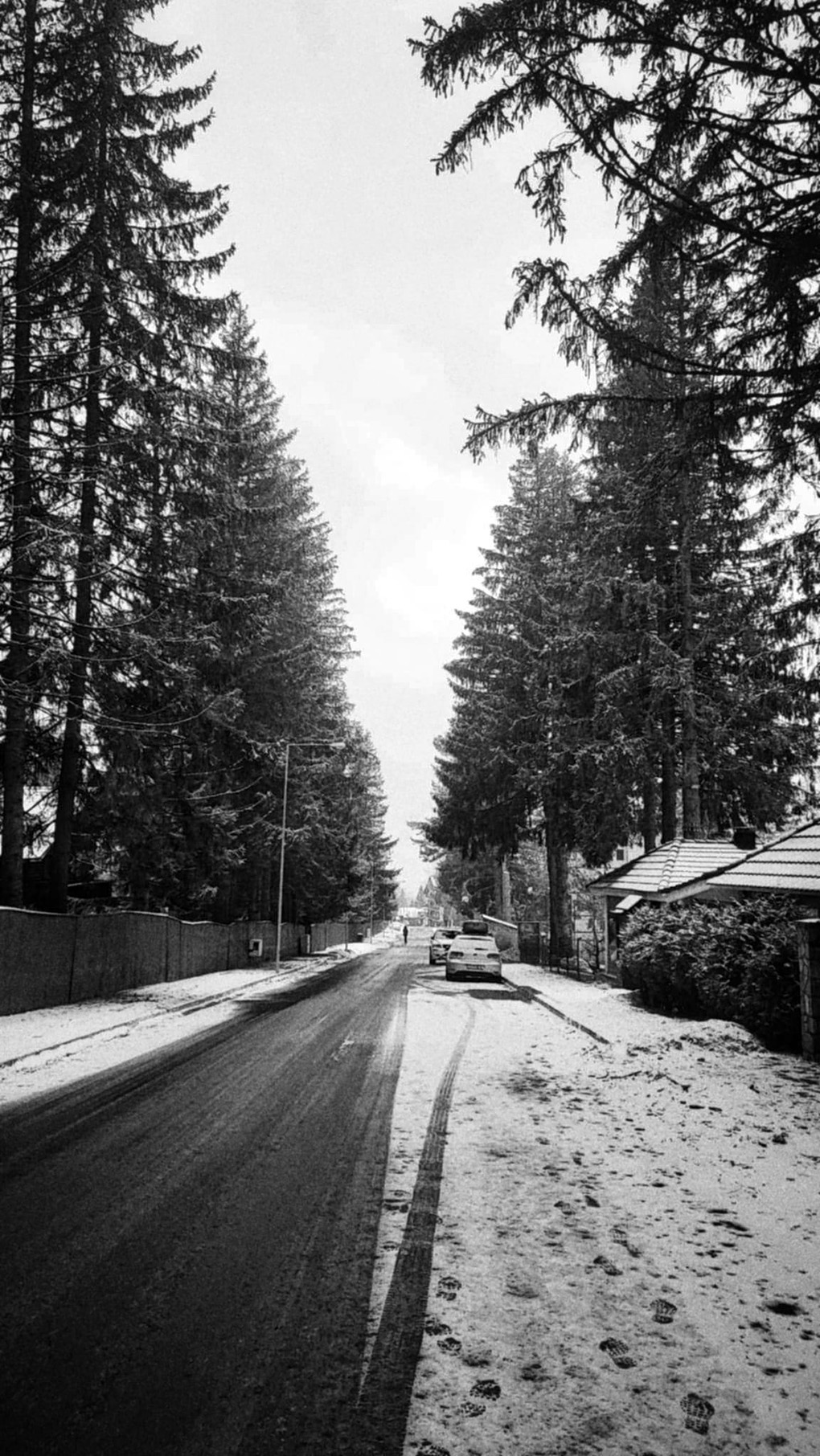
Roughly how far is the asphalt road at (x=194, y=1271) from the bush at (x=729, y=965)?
5336 millimetres

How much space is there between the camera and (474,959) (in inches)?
932

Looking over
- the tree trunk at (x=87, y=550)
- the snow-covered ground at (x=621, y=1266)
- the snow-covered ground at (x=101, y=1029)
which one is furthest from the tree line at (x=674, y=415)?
→ the tree trunk at (x=87, y=550)

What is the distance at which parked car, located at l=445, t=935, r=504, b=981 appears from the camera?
23578 mm

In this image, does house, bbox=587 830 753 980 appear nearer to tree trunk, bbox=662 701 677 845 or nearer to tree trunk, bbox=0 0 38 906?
tree trunk, bbox=662 701 677 845

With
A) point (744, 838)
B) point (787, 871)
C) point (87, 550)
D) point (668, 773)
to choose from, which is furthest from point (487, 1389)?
point (668, 773)

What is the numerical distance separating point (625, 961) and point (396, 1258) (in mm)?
13031

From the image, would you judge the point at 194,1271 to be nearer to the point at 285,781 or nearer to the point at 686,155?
the point at 686,155

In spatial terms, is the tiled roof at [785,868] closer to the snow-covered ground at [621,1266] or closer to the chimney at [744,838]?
the snow-covered ground at [621,1266]

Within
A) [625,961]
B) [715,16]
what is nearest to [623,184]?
[715,16]

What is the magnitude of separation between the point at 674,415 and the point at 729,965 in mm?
7703

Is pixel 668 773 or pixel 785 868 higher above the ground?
pixel 668 773

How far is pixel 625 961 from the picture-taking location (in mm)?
15891

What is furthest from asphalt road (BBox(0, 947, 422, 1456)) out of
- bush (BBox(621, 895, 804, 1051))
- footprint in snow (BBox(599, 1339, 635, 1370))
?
bush (BBox(621, 895, 804, 1051))

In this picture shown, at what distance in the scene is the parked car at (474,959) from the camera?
Answer: 77.4 feet
